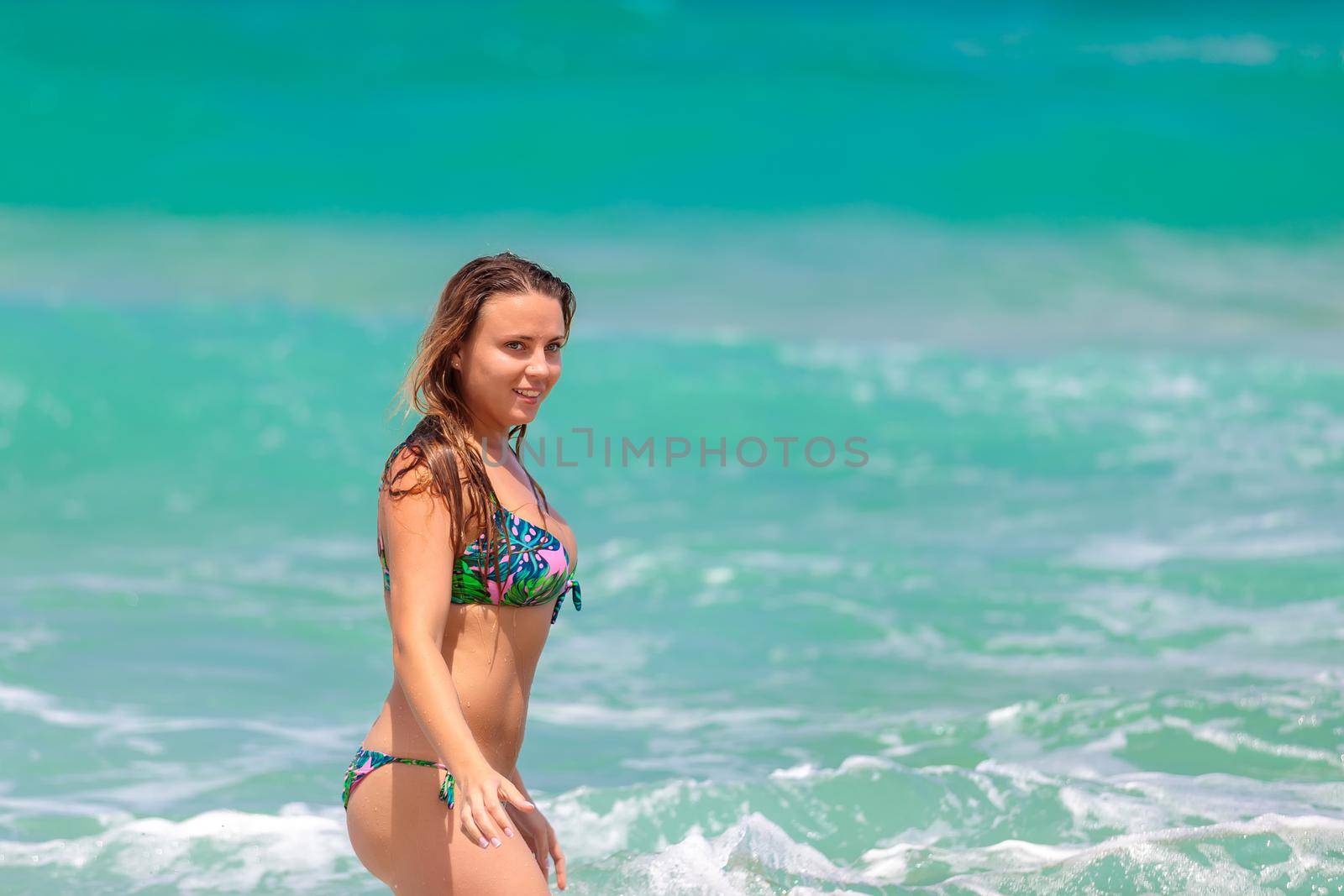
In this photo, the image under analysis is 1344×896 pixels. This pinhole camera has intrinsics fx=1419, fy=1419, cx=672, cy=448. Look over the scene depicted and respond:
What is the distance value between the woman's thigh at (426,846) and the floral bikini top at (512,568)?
367mm

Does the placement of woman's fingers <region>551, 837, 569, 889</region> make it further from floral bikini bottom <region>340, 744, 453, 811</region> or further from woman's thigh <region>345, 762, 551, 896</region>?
floral bikini bottom <region>340, 744, 453, 811</region>

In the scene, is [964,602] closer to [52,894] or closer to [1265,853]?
[1265,853]

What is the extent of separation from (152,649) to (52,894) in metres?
3.77

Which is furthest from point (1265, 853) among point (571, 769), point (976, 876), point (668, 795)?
point (571, 769)

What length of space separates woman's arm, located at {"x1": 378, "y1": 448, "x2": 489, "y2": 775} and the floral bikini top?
60 mm

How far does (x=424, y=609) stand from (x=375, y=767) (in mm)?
429

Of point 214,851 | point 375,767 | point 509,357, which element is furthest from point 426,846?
point 214,851

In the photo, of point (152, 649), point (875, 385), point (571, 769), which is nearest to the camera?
point (571, 769)

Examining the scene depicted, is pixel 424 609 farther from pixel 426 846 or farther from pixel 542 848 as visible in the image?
pixel 542 848

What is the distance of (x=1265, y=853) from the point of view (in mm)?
4547

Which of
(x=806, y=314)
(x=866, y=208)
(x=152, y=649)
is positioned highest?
(x=866, y=208)

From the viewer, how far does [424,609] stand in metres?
A: 2.67

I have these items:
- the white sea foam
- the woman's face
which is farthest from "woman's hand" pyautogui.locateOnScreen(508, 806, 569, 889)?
the white sea foam

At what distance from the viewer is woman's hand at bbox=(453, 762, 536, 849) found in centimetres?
250
